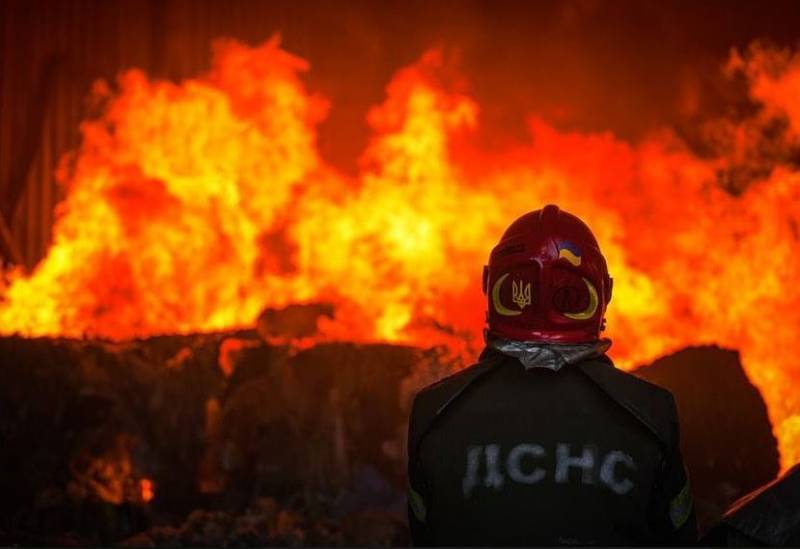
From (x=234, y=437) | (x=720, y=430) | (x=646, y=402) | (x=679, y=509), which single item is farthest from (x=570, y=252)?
(x=234, y=437)

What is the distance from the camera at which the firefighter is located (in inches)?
109

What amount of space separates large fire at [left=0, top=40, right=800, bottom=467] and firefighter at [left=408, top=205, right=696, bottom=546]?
6465mm

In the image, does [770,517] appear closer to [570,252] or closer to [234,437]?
[570,252]

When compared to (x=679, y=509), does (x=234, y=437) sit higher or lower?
higher

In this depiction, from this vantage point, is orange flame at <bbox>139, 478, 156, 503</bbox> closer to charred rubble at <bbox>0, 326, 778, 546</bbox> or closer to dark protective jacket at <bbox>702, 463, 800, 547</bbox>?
charred rubble at <bbox>0, 326, 778, 546</bbox>

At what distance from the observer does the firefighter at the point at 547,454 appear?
2.78m

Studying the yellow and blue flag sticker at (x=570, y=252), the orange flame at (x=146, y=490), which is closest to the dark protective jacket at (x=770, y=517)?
the yellow and blue flag sticker at (x=570, y=252)

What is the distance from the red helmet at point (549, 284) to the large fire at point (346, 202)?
6225 mm

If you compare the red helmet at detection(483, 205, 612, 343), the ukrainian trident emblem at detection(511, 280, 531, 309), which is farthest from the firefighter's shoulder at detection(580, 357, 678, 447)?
the ukrainian trident emblem at detection(511, 280, 531, 309)

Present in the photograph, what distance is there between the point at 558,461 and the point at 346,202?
7908mm

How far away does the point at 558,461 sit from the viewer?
110 inches

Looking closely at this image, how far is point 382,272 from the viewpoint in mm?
10062

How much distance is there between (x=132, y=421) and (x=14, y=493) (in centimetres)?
87

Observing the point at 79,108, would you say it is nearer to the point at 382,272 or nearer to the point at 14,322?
the point at 14,322
